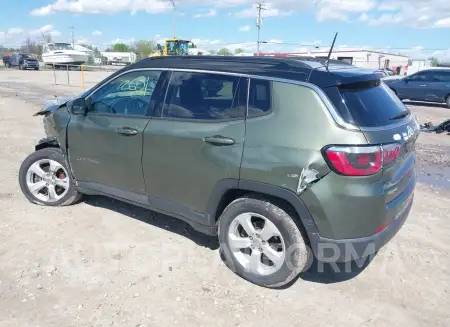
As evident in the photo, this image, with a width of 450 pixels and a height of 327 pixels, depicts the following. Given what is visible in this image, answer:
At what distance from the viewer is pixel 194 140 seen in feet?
10.9

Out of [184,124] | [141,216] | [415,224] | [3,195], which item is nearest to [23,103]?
[3,195]

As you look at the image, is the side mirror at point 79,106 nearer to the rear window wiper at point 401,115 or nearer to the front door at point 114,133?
the front door at point 114,133

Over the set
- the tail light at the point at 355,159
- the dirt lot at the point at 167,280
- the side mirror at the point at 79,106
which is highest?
the side mirror at the point at 79,106

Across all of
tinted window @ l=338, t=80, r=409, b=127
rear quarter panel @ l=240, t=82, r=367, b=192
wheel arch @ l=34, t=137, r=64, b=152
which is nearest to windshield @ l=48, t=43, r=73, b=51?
wheel arch @ l=34, t=137, r=64, b=152

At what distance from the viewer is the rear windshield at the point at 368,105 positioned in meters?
2.81

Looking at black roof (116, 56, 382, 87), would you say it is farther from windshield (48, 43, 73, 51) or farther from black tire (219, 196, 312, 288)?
windshield (48, 43, 73, 51)

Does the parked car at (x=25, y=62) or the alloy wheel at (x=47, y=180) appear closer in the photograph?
the alloy wheel at (x=47, y=180)

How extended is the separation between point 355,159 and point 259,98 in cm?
88

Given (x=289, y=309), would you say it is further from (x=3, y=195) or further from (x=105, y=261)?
(x=3, y=195)

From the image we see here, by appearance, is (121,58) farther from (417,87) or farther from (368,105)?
(368,105)

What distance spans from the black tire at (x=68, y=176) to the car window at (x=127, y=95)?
769 millimetres

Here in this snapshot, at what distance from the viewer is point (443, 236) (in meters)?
4.27

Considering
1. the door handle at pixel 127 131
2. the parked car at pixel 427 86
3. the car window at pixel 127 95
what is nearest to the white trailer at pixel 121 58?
the parked car at pixel 427 86

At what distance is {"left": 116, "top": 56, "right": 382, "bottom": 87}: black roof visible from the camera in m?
2.93
